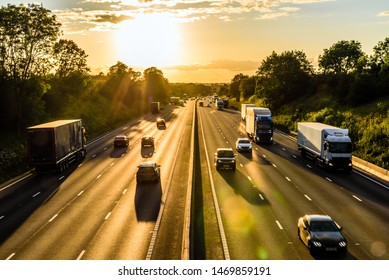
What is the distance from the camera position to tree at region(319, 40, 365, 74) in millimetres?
147125

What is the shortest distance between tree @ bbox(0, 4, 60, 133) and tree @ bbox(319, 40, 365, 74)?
102394 millimetres

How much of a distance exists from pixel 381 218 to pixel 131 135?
57.1 m

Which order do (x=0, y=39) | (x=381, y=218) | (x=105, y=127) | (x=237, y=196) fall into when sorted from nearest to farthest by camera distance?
(x=381, y=218) < (x=237, y=196) < (x=0, y=39) < (x=105, y=127)

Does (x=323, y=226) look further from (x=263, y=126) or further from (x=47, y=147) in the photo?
(x=263, y=126)

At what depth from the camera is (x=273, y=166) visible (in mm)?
47500

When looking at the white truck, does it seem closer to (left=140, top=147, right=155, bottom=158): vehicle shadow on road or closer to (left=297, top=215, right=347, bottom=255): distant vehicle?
(left=140, top=147, right=155, bottom=158): vehicle shadow on road

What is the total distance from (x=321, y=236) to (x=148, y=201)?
47.7 ft

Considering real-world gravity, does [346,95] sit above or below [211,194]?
above

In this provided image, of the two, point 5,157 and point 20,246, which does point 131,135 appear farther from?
point 20,246

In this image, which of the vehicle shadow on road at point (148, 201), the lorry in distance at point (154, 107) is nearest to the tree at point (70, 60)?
the lorry in distance at point (154, 107)

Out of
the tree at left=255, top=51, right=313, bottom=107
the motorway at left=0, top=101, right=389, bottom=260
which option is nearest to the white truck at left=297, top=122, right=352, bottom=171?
the motorway at left=0, top=101, right=389, bottom=260

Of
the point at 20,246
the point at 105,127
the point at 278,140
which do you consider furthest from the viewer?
the point at 105,127

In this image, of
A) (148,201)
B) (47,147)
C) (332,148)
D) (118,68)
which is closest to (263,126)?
(332,148)

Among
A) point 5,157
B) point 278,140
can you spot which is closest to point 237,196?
point 5,157
